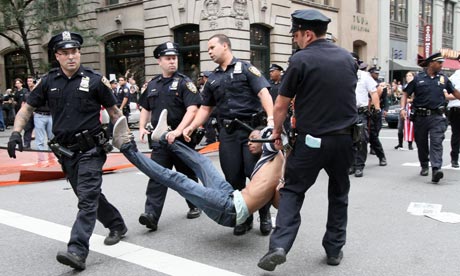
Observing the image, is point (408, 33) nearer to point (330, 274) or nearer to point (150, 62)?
point (150, 62)

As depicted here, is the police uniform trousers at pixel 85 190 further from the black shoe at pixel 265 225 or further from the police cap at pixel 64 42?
the black shoe at pixel 265 225

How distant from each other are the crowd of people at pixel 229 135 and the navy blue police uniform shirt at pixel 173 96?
1 centimetres

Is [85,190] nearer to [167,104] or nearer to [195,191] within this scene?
[195,191]

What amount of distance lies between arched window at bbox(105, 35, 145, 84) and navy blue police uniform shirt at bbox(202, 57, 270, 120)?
1917 cm

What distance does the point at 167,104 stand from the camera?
5234 mm

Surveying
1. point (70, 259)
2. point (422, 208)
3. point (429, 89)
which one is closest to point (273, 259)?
point (70, 259)

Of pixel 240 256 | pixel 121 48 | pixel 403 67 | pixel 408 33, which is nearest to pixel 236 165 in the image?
pixel 240 256

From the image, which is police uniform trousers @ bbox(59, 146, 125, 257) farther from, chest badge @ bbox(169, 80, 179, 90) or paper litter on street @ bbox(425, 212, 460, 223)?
paper litter on street @ bbox(425, 212, 460, 223)

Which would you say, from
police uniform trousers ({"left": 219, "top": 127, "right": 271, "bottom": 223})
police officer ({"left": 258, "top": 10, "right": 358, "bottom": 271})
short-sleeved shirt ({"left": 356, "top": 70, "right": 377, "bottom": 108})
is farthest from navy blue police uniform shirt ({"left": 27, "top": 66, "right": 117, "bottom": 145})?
short-sleeved shirt ({"left": 356, "top": 70, "right": 377, "bottom": 108})

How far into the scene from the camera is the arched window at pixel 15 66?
2897 centimetres

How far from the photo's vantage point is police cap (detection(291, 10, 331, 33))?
3.68m

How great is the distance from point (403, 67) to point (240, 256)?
31059 mm

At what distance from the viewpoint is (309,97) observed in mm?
3678

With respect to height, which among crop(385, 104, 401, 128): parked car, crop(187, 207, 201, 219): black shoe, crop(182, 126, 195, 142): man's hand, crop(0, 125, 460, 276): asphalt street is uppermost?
crop(182, 126, 195, 142): man's hand
